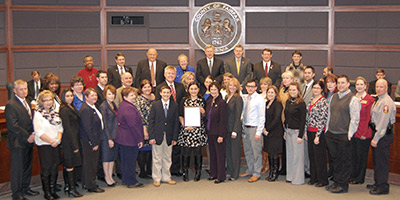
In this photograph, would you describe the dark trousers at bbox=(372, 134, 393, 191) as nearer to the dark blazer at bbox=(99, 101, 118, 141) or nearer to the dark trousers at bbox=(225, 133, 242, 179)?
the dark trousers at bbox=(225, 133, 242, 179)

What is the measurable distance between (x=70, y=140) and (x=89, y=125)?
1.01 ft

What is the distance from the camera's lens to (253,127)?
6023 mm

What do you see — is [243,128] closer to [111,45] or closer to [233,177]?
[233,177]

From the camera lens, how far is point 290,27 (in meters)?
9.13

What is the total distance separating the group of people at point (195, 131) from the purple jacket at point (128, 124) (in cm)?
1

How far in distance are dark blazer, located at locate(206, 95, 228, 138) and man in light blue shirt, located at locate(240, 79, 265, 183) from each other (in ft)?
1.24

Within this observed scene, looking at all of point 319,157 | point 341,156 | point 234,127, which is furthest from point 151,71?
point 341,156

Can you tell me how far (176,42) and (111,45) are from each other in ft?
4.82

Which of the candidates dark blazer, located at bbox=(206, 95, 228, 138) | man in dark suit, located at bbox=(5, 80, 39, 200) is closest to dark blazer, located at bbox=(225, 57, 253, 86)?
dark blazer, located at bbox=(206, 95, 228, 138)

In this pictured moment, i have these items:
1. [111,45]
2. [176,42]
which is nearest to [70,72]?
[111,45]

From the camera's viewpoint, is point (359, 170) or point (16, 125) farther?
point (359, 170)

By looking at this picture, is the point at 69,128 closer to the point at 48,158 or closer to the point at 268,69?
the point at 48,158

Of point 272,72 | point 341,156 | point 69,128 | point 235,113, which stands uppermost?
point 272,72

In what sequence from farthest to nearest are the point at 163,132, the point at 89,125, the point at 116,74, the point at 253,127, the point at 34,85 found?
the point at 34,85 → the point at 116,74 → the point at 253,127 → the point at 163,132 → the point at 89,125
